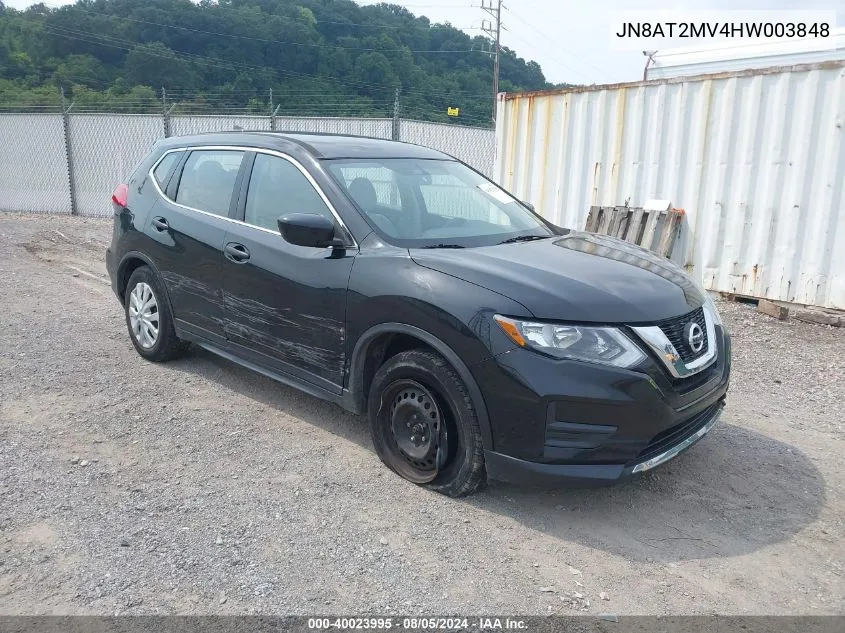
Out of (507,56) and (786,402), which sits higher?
(507,56)

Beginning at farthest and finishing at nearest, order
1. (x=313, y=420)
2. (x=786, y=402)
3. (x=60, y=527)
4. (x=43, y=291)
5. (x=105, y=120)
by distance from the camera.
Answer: (x=105, y=120) → (x=43, y=291) → (x=786, y=402) → (x=313, y=420) → (x=60, y=527)

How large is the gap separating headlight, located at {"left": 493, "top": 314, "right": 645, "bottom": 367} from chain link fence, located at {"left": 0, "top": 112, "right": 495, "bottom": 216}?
10.9 meters

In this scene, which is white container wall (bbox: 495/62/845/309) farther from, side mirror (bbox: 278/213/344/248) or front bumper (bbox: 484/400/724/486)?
side mirror (bbox: 278/213/344/248)

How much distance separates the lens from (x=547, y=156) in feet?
31.2

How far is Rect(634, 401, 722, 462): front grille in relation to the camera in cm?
331

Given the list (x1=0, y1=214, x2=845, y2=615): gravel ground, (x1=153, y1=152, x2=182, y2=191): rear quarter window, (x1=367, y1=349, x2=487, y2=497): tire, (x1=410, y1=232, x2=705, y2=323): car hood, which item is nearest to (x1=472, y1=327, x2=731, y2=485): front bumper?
(x1=367, y1=349, x2=487, y2=497): tire

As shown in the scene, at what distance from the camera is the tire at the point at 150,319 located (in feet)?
17.4

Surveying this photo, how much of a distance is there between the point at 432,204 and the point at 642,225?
476 cm

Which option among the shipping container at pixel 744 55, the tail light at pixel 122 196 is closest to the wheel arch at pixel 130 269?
the tail light at pixel 122 196

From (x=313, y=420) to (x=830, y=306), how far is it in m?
5.48

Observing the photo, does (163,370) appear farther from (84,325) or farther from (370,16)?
(370,16)

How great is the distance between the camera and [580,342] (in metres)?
3.17

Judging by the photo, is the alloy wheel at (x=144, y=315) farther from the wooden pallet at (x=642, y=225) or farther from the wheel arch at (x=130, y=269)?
the wooden pallet at (x=642, y=225)

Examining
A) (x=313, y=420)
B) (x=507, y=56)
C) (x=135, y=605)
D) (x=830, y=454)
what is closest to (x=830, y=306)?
(x=830, y=454)
